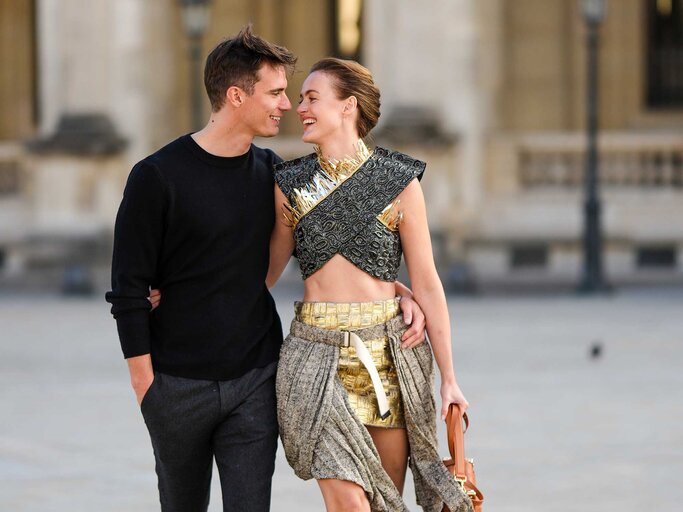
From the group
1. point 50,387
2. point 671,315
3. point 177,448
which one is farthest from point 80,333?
point 177,448

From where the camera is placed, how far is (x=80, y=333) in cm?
1527

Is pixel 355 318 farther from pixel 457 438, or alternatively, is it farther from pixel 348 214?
pixel 457 438

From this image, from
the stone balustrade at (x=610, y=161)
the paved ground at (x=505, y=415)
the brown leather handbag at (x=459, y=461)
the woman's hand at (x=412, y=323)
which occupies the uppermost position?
the stone balustrade at (x=610, y=161)

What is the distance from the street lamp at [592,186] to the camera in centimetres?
1883

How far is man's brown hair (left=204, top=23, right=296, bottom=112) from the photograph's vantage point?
4402 mm

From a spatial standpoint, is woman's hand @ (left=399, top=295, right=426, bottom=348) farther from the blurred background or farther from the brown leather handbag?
the blurred background

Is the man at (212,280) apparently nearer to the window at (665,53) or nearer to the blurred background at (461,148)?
the blurred background at (461,148)

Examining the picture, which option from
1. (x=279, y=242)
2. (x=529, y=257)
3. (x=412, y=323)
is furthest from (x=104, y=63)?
(x=412, y=323)

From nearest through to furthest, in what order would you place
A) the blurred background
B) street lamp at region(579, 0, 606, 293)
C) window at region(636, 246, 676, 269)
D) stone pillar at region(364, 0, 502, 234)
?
the blurred background
street lamp at region(579, 0, 606, 293)
stone pillar at region(364, 0, 502, 234)
window at region(636, 246, 676, 269)

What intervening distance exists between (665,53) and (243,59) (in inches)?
781

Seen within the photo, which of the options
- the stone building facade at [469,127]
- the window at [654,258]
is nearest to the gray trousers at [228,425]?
the stone building facade at [469,127]

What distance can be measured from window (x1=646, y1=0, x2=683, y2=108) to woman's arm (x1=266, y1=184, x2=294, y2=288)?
63.8 feet

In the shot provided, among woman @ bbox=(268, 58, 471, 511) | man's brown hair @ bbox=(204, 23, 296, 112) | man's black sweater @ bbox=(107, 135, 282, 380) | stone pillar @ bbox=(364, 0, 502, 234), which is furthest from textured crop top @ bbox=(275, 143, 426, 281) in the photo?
stone pillar @ bbox=(364, 0, 502, 234)

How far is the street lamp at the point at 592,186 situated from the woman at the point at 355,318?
1435cm
